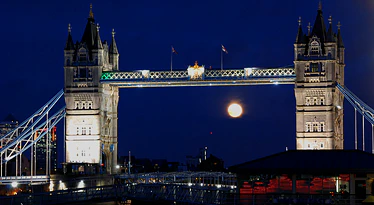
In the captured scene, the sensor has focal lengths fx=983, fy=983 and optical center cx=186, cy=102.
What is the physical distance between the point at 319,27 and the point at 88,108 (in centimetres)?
2931

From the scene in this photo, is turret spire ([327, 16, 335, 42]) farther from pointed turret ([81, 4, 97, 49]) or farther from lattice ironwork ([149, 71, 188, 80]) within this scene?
pointed turret ([81, 4, 97, 49])

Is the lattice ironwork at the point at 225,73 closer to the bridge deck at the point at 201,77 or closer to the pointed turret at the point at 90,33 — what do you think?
the bridge deck at the point at 201,77

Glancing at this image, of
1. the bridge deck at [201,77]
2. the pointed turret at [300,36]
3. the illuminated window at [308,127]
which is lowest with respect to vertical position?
the illuminated window at [308,127]

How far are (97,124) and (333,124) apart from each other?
2821 cm

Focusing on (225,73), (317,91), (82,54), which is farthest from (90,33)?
(317,91)

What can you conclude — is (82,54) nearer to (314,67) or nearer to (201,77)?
(201,77)

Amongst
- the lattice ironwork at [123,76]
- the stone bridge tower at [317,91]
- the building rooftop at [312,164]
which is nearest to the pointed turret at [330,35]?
the stone bridge tower at [317,91]

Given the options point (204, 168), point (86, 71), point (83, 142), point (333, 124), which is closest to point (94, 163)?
point (83, 142)

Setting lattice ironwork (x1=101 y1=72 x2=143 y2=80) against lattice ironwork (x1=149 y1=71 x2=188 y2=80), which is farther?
lattice ironwork (x1=101 y1=72 x2=143 y2=80)

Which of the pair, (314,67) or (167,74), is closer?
(314,67)

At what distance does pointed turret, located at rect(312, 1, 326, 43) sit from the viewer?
373 feet

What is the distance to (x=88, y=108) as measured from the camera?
119000 mm

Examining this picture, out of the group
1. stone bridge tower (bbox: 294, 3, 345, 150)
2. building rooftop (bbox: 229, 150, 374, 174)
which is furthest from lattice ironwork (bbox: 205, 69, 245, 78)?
building rooftop (bbox: 229, 150, 374, 174)

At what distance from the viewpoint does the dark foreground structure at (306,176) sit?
59.0m
